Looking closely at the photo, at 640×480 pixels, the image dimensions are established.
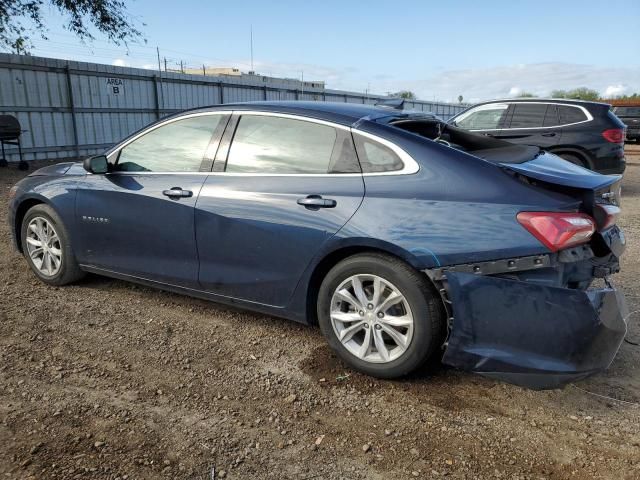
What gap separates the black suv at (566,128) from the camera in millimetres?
8664

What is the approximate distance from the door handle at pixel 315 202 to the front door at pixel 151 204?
2.77 ft

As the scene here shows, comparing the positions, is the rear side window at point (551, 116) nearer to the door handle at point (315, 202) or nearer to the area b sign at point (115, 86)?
the door handle at point (315, 202)

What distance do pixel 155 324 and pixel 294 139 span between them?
1.71m

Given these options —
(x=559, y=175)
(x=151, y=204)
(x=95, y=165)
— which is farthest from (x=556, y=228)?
(x=95, y=165)

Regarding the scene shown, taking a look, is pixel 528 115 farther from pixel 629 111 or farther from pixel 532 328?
pixel 629 111

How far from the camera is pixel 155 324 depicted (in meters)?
3.83

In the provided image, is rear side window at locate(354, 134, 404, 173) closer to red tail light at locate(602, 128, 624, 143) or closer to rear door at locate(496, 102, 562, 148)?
rear door at locate(496, 102, 562, 148)

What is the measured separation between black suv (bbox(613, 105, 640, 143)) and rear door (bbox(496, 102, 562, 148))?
17393 millimetres

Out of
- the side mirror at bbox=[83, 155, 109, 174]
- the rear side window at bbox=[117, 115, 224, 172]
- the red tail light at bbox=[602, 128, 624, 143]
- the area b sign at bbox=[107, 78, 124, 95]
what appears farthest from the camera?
the area b sign at bbox=[107, 78, 124, 95]

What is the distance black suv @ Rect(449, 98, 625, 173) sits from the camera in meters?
8.66

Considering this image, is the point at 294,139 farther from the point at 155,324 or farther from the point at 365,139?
the point at 155,324

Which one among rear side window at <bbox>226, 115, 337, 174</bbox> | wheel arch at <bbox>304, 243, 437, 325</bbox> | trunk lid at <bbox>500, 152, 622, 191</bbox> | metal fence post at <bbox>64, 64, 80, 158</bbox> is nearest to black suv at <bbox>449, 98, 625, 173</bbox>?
trunk lid at <bbox>500, 152, 622, 191</bbox>

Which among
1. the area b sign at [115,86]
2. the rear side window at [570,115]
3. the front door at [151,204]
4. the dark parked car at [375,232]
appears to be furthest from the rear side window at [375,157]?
the area b sign at [115,86]

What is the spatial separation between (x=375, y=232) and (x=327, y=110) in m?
0.98
